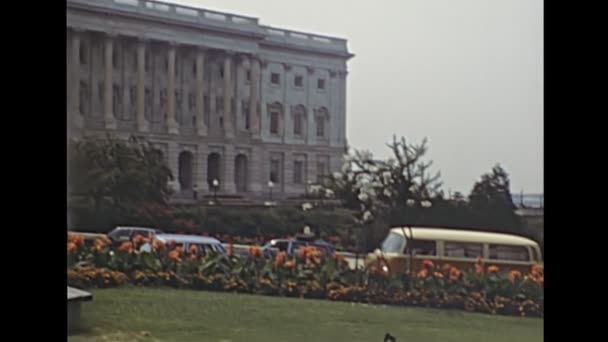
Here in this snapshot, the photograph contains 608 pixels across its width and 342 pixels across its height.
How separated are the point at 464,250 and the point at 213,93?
1.01 meters

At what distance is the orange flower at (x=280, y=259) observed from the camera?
92.7 inches

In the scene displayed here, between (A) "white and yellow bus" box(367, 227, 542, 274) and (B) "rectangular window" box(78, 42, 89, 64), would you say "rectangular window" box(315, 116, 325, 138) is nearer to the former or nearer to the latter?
(A) "white and yellow bus" box(367, 227, 542, 274)

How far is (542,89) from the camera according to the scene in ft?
7.32

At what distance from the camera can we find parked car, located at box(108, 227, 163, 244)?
2.33 metres

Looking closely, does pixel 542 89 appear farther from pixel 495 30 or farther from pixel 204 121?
pixel 204 121

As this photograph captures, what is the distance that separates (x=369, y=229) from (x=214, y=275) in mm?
550

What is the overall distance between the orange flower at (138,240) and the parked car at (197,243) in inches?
0.7

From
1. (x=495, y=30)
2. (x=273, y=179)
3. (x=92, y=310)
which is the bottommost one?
(x=92, y=310)

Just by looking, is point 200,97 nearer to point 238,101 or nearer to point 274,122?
point 238,101

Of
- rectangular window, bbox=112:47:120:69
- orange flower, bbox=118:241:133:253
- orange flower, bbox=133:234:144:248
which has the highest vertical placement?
rectangular window, bbox=112:47:120:69

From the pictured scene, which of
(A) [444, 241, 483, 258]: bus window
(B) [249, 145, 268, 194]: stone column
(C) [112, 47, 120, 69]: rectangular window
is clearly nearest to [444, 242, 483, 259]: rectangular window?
(A) [444, 241, 483, 258]: bus window

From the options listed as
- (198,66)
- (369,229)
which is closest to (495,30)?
(369,229)

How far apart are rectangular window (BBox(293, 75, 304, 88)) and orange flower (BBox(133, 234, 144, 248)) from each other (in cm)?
74

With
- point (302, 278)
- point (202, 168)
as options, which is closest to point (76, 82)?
point (202, 168)
